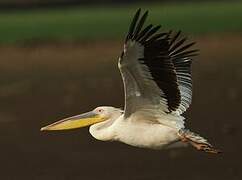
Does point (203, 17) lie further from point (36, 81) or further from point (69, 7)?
point (36, 81)

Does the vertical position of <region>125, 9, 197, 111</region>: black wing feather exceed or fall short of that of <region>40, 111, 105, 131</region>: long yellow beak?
it exceeds it

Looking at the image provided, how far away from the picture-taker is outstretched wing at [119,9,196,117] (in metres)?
8.00

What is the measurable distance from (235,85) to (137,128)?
932 cm

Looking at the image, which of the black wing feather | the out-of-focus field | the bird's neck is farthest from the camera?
the out-of-focus field

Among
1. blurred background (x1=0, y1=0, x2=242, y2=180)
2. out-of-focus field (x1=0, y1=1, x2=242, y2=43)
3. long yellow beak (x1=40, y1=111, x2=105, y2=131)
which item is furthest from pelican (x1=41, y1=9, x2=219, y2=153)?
out-of-focus field (x1=0, y1=1, x2=242, y2=43)

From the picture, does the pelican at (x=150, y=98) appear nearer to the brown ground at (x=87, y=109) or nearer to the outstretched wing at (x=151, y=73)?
the outstretched wing at (x=151, y=73)

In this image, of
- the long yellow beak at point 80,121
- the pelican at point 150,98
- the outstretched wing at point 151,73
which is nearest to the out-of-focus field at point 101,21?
the long yellow beak at point 80,121

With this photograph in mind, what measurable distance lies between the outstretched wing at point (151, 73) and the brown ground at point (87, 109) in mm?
2956

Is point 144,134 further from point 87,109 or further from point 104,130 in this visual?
point 87,109

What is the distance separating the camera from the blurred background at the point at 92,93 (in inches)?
486

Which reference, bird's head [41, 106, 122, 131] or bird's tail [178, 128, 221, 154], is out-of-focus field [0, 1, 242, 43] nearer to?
bird's head [41, 106, 122, 131]

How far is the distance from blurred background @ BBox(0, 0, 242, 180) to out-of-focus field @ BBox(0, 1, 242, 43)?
0.04 meters

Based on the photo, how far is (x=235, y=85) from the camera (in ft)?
58.4

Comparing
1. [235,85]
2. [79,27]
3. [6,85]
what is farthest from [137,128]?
[79,27]
